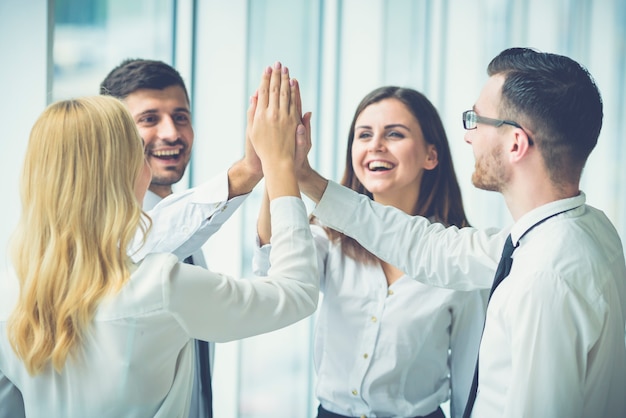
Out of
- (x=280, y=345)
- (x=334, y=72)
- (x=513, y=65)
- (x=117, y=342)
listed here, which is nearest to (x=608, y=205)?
(x=334, y=72)

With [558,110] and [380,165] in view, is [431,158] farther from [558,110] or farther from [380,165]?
[558,110]

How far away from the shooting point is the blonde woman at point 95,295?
115 cm

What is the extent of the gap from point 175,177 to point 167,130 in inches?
5.9

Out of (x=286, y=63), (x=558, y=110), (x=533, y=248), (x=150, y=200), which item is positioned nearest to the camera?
(x=533, y=248)

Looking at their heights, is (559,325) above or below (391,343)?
above

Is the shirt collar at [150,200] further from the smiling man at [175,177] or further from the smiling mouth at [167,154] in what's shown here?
the smiling mouth at [167,154]

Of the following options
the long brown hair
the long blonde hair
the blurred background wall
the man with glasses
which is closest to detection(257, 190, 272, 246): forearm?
the man with glasses

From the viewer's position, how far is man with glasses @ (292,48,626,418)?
1.25 metres

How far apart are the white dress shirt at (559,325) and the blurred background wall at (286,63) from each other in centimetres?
150

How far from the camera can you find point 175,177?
2.00m

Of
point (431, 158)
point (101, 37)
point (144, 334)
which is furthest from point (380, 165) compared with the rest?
point (101, 37)

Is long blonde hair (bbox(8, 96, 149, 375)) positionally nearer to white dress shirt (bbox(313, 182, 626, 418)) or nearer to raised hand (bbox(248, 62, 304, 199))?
raised hand (bbox(248, 62, 304, 199))

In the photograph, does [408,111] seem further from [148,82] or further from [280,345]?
[280,345]

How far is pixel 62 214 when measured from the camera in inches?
46.7
